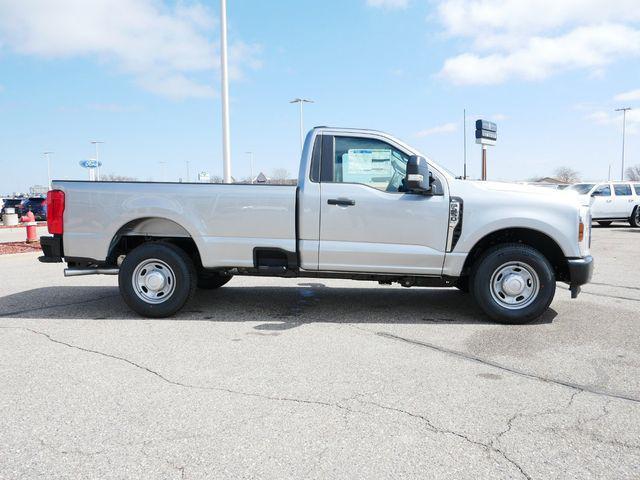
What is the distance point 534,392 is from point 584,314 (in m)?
2.98

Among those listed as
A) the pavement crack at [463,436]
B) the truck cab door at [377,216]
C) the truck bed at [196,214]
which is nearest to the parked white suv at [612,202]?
the truck cab door at [377,216]

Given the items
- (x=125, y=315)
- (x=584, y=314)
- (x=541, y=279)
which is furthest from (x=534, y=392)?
(x=125, y=315)

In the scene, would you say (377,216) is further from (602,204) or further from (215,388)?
(602,204)

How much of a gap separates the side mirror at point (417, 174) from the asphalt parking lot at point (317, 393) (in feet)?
4.91

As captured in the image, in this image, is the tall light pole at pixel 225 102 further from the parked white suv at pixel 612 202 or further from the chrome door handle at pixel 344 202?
the parked white suv at pixel 612 202

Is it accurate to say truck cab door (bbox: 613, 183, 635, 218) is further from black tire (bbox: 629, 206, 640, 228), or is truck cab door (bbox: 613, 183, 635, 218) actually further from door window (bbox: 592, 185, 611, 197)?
door window (bbox: 592, 185, 611, 197)

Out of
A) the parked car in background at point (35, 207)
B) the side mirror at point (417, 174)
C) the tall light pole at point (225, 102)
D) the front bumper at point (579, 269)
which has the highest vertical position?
the tall light pole at point (225, 102)

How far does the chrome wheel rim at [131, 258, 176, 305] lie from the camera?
589cm

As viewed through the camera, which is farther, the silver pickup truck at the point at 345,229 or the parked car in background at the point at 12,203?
the parked car in background at the point at 12,203

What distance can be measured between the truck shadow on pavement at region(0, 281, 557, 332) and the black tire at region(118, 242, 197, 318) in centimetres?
24

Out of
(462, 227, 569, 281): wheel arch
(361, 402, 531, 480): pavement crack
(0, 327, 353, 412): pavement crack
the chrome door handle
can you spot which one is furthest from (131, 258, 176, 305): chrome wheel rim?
(462, 227, 569, 281): wheel arch

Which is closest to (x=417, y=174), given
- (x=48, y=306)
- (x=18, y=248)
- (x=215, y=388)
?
(x=215, y=388)

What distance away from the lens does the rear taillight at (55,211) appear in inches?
A: 232

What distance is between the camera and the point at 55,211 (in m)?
5.93
